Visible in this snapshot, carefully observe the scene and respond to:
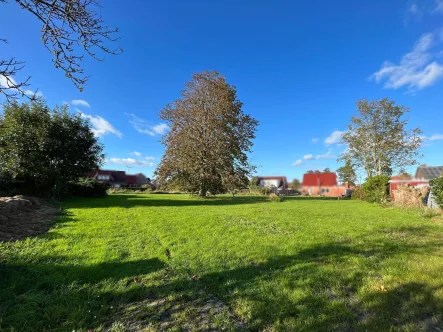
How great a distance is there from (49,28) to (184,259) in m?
3.91

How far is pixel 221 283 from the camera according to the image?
3.30 metres

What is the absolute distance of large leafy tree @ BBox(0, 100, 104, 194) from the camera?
12.4m

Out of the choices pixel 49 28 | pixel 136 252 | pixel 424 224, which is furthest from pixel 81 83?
pixel 424 224

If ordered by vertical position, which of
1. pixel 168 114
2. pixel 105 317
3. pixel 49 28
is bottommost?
pixel 105 317

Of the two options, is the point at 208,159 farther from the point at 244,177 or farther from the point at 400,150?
the point at 400,150

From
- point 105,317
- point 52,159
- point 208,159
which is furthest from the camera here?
point 208,159

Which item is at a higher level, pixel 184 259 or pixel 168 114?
pixel 168 114

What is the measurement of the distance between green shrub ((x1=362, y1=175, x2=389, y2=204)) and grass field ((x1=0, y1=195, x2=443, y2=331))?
42.6 feet

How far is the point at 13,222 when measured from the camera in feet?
21.4

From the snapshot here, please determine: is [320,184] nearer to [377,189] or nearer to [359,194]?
[359,194]

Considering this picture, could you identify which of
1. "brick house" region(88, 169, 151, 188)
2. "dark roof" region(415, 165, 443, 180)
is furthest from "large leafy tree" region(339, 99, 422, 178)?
"brick house" region(88, 169, 151, 188)

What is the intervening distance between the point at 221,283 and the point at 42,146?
46.1ft

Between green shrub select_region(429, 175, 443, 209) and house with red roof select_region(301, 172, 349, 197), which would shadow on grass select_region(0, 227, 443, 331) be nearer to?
green shrub select_region(429, 175, 443, 209)

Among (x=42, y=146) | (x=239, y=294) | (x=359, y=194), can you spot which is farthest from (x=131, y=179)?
(x=239, y=294)
